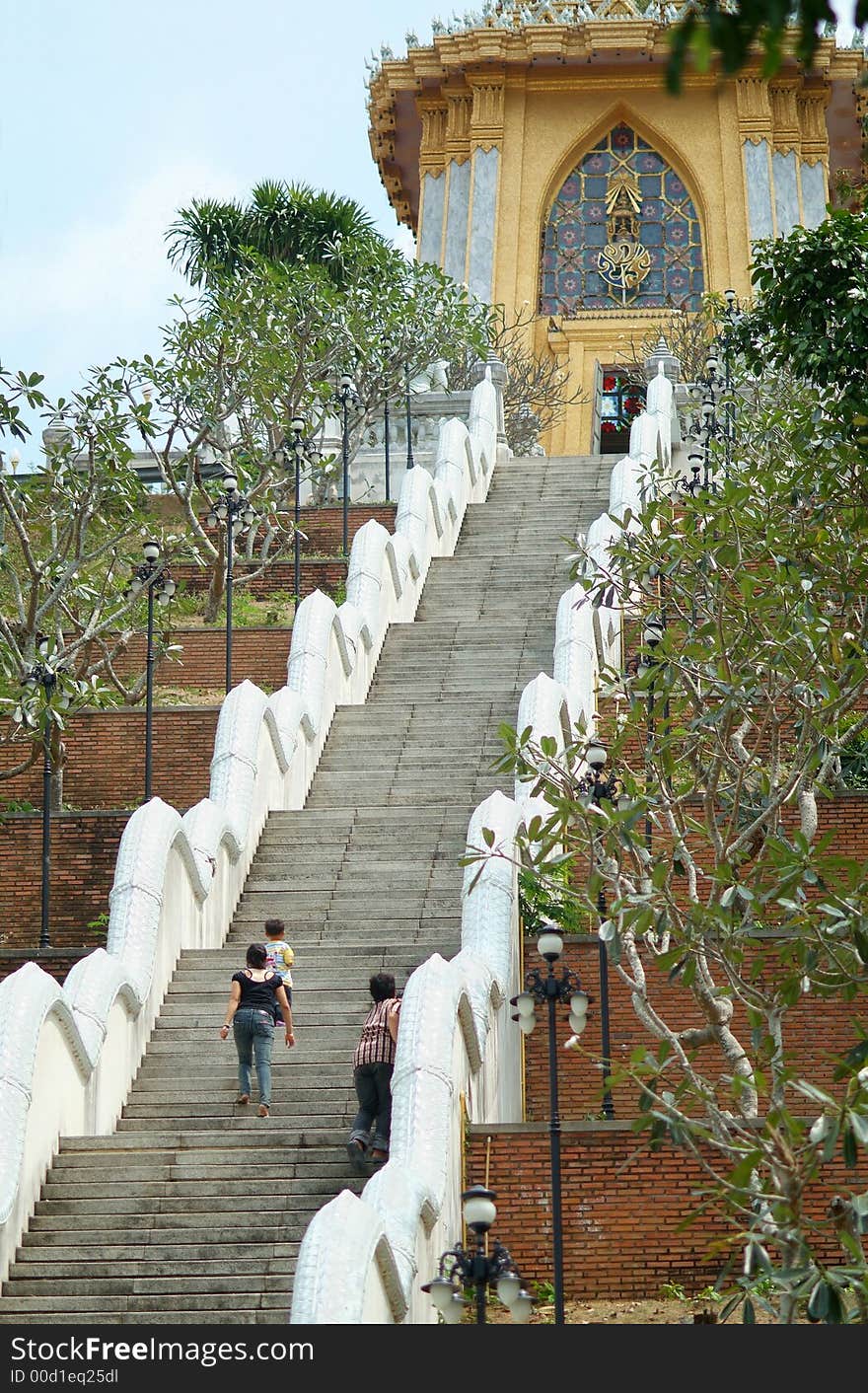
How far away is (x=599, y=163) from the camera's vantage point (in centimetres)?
4556

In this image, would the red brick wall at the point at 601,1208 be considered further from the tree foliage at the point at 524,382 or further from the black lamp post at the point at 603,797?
the tree foliage at the point at 524,382

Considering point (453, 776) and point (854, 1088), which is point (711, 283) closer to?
point (453, 776)

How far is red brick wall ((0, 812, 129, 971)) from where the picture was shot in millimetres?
20250

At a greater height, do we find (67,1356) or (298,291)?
(298,291)

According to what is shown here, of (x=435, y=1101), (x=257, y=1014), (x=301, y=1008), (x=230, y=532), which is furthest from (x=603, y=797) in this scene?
(x=230, y=532)

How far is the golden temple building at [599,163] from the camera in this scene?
44062 millimetres

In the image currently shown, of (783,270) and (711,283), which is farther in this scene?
(711,283)

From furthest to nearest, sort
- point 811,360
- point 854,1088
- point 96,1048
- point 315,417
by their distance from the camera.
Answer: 1. point 315,417
2. point 811,360
3. point 96,1048
4. point 854,1088

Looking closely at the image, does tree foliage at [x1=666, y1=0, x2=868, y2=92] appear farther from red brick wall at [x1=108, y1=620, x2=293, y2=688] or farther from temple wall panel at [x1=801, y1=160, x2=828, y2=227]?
temple wall panel at [x1=801, y1=160, x2=828, y2=227]

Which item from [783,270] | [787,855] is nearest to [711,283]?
[783,270]

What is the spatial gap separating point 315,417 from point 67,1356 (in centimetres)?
2320

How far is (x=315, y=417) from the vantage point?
1271 inches

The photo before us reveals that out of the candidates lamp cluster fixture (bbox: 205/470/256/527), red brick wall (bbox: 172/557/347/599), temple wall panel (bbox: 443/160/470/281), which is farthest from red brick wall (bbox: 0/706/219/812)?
temple wall panel (bbox: 443/160/470/281)

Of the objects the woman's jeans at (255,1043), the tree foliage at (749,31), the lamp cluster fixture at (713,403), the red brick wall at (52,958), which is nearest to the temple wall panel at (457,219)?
the lamp cluster fixture at (713,403)
